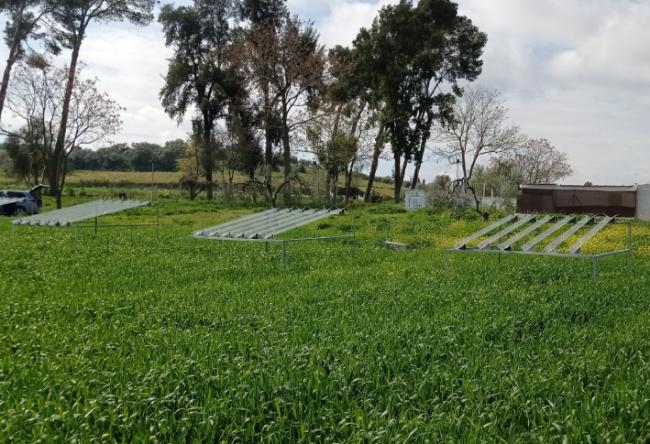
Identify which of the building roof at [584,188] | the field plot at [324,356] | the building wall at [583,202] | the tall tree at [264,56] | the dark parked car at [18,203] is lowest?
the field plot at [324,356]

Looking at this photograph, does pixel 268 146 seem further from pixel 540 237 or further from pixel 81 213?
pixel 540 237

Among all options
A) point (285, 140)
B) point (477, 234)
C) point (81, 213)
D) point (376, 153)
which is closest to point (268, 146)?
point (285, 140)

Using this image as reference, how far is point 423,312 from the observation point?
655 centimetres

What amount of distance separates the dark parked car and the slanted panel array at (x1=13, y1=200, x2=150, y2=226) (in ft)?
35.3

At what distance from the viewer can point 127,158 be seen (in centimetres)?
6731

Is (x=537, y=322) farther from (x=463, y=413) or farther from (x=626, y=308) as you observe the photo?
(x=463, y=413)

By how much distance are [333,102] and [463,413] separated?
120ft

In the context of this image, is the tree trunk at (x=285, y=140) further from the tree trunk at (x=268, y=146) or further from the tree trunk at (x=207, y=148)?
the tree trunk at (x=207, y=148)

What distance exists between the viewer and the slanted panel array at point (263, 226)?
11727 millimetres

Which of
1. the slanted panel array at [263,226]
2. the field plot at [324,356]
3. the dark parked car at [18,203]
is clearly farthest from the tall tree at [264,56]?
the field plot at [324,356]

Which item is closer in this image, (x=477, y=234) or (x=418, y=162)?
(x=477, y=234)

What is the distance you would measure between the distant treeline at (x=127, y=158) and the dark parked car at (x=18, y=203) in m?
37.3

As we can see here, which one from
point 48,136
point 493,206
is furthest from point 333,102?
point 48,136

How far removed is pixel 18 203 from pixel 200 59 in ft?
60.5
